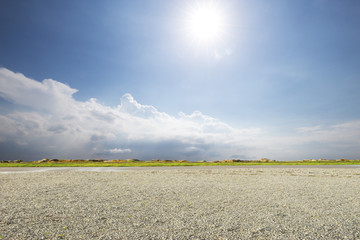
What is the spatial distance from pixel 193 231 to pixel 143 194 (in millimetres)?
6726

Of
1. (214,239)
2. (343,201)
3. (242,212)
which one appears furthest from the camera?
(343,201)

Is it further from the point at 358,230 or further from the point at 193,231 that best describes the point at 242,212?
the point at 358,230

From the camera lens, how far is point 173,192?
14305 mm

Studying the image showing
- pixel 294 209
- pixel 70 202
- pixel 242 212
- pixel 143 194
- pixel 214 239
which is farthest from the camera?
pixel 143 194

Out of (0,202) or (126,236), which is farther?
(0,202)

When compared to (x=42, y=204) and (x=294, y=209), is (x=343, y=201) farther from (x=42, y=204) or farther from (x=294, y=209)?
(x=42, y=204)

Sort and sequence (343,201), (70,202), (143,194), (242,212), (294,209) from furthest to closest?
1. (143,194)
2. (343,201)
3. (70,202)
4. (294,209)
5. (242,212)

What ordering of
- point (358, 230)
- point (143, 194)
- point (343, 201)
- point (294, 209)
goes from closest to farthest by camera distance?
point (358, 230) < point (294, 209) < point (343, 201) < point (143, 194)

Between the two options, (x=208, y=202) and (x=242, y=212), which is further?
(x=208, y=202)

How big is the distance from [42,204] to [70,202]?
1291 mm

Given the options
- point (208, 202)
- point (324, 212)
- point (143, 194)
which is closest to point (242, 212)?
point (208, 202)

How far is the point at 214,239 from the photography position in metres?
7.00

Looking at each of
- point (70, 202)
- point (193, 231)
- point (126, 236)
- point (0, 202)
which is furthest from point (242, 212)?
point (0, 202)

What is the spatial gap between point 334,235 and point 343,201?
6.54 metres
